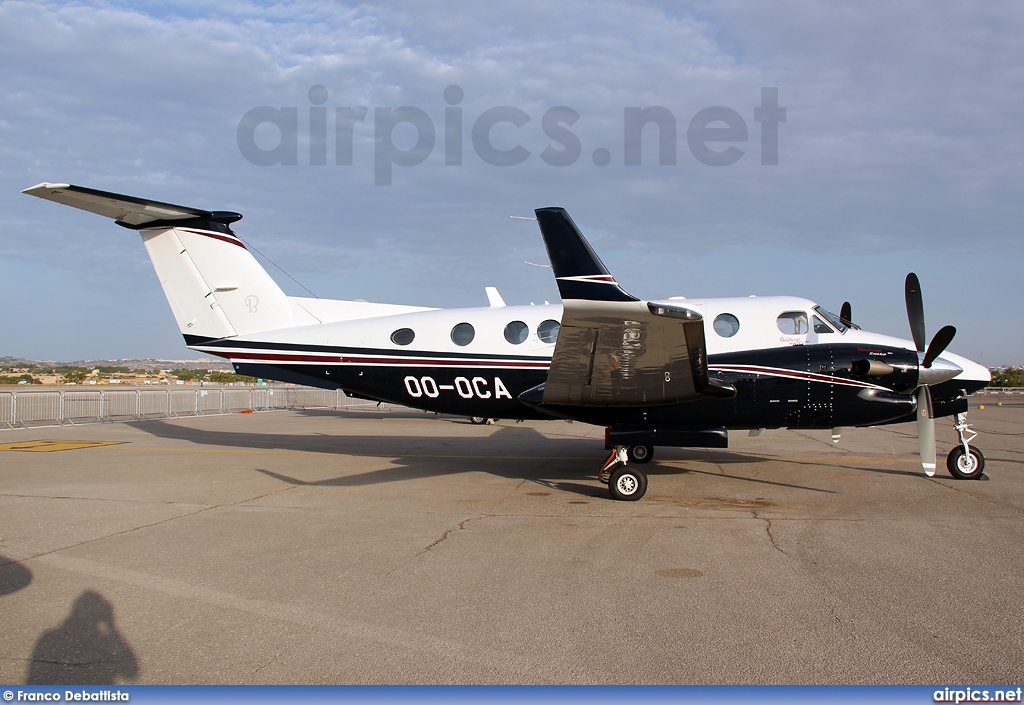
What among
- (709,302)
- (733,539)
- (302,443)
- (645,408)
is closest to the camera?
(733,539)

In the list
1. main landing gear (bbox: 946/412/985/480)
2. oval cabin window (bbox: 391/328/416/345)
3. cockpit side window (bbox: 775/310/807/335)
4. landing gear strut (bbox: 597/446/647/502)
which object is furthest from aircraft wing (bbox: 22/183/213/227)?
main landing gear (bbox: 946/412/985/480)

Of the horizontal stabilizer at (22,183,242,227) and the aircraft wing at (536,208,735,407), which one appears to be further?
the horizontal stabilizer at (22,183,242,227)

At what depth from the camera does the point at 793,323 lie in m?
10.4

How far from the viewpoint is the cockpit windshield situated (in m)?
10.5

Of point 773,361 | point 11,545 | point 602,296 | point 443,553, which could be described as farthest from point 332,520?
point 773,361

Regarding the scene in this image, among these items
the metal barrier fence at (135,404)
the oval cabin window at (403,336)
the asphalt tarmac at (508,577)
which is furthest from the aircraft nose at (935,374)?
the metal barrier fence at (135,404)

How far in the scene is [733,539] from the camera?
7066 millimetres

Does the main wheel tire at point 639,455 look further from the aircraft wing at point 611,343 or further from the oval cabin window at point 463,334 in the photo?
the oval cabin window at point 463,334

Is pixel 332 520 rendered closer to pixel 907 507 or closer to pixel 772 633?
pixel 772 633

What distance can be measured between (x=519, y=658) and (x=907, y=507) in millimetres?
6994

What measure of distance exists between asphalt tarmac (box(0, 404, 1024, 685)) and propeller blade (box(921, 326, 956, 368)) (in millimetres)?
1970

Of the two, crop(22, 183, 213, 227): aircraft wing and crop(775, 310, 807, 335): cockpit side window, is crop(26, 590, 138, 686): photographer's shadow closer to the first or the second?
crop(22, 183, 213, 227): aircraft wing

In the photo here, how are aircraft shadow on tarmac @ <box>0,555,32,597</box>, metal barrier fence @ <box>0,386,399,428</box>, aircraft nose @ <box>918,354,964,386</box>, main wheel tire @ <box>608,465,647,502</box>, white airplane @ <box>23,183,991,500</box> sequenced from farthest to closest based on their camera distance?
metal barrier fence @ <box>0,386,399,428</box> < aircraft nose @ <box>918,354,964,386</box> < main wheel tire @ <box>608,465,647,502</box> < white airplane @ <box>23,183,991,500</box> < aircraft shadow on tarmac @ <box>0,555,32,597</box>

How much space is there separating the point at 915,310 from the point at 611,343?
18.8 feet
